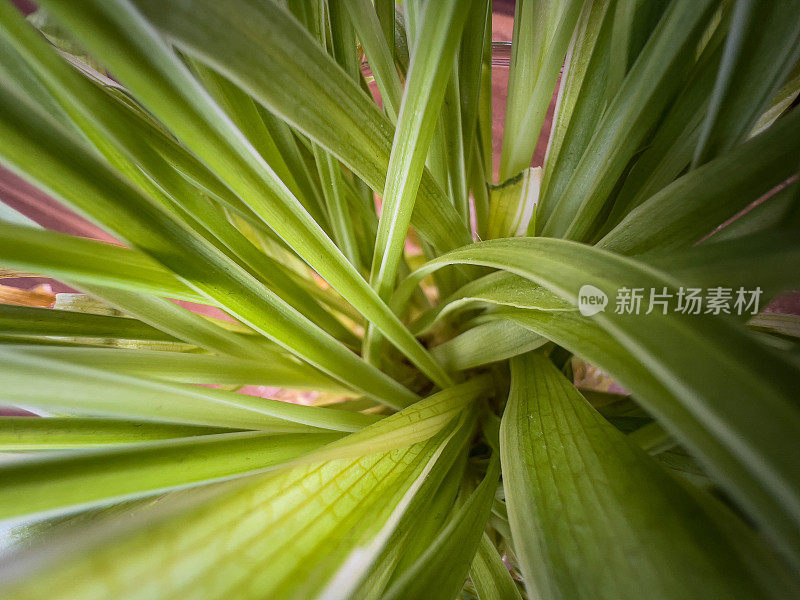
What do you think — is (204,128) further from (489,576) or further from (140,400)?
(489,576)

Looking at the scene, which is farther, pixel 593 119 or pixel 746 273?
pixel 593 119

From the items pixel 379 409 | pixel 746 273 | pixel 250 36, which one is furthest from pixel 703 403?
pixel 379 409

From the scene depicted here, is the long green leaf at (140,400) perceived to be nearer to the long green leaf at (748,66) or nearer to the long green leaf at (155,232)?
the long green leaf at (155,232)

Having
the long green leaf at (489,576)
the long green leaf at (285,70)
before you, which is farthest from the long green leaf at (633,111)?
the long green leaf at (489,576)

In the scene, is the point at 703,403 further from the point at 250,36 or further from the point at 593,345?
the point at 250,36

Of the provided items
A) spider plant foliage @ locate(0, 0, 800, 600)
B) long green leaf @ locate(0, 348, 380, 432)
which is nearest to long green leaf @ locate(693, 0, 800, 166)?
spider plant foliage @ locate(0, 0, 800, 600)

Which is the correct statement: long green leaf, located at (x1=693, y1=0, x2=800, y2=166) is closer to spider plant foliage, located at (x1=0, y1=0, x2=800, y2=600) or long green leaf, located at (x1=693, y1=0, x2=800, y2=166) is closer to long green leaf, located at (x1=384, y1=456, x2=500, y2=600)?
spider plant foliage, located at (x1=0, y1=0, x2=800, y2=600)
